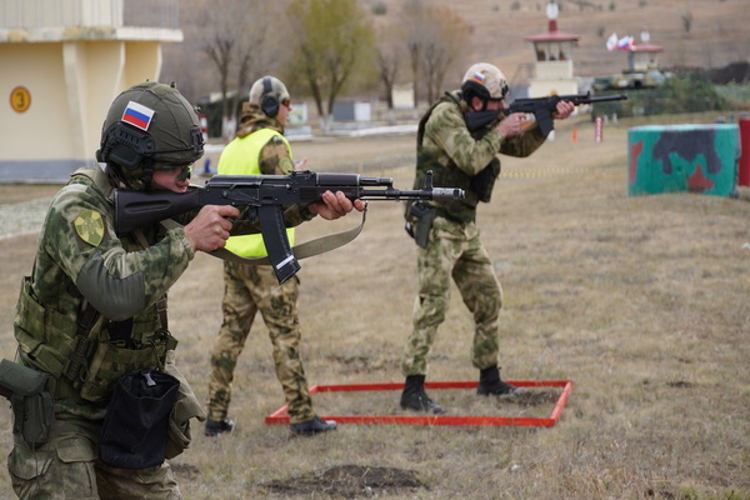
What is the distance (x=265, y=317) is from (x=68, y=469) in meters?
2.91

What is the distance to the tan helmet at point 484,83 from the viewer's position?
6.57 m

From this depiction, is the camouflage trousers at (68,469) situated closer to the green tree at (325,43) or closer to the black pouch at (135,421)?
the black pouch at (135,421)

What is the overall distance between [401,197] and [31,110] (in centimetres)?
2235

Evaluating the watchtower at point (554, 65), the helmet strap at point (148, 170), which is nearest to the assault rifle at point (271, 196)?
the helmet strap at point (148, 170)

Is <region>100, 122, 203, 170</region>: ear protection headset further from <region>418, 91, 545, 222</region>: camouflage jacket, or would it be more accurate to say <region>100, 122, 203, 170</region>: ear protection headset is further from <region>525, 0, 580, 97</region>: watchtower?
<region>525, 0, 580, 97</region>: watchtower

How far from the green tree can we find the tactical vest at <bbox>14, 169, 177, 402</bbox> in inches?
1953

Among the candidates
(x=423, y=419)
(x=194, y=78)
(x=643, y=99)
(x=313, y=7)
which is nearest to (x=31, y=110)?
(x=423, y=419)

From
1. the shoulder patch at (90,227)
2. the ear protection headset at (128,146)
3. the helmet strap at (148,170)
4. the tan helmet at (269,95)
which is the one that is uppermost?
the tan helmet at (269,95)

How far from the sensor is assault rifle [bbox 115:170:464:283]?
11.7ft

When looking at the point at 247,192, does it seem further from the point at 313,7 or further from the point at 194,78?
the point at 194,78

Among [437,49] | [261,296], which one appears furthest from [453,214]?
[437,49]

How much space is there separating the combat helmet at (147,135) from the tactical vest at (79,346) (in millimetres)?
127

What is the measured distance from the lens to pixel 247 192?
3.82m

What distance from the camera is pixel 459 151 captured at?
6.31 metres
